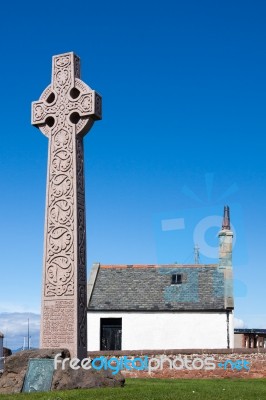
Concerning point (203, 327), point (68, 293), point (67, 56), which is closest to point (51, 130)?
point (67, 56)

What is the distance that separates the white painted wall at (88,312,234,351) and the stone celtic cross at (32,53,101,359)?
17550 millimetres

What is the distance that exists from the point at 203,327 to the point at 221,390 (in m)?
17.1

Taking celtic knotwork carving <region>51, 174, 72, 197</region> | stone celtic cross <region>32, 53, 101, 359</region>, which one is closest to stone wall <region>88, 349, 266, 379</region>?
stone celtic cross <region>32, 53, 101, 359</region>

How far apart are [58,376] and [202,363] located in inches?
437

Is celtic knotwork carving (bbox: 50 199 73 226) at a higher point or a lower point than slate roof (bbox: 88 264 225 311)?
higher

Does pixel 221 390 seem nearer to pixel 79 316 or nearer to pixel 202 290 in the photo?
pixel 79 316

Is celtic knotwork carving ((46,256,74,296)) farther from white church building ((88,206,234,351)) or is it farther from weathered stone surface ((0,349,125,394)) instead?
white church building ((88,206,234,351))

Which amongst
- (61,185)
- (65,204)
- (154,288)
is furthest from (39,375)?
(154,288)

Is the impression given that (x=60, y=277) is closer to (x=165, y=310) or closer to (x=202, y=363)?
(x=202, y=363)

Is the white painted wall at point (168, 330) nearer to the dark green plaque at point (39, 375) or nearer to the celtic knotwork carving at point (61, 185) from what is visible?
the celtic knotwork carving at point (61, 185)

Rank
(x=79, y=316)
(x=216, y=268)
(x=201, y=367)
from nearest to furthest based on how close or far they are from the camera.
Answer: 1. (x=79, y=316)
2. (x=201, y=367)
3. (x=216, y=268)

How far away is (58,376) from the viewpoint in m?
14.1

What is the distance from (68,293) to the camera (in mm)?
15422

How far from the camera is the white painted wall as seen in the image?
106ft
